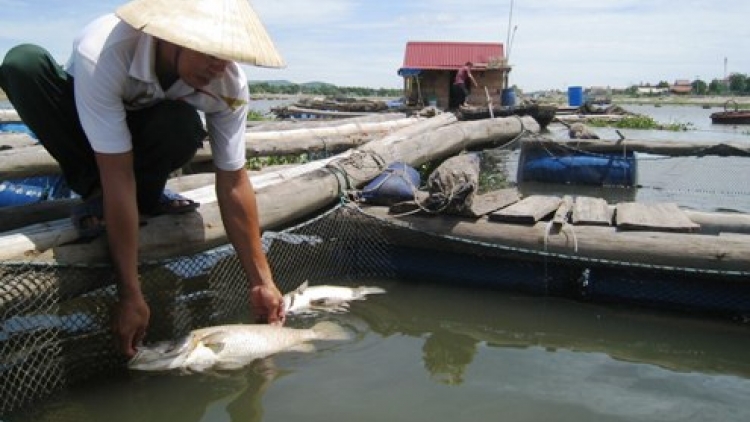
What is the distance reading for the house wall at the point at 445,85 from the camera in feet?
88.6

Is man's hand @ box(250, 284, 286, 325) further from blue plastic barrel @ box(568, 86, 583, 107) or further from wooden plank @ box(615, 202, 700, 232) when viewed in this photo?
blue plastic barrel @ box(568, 86, 583, 107)

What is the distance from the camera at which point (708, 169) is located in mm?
10297

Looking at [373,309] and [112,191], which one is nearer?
[112,191]

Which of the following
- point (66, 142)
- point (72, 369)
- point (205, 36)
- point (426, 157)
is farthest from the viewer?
point (426, 157)

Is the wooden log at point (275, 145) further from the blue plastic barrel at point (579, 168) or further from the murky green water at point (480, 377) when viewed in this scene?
the murky green water at point (480, 377)

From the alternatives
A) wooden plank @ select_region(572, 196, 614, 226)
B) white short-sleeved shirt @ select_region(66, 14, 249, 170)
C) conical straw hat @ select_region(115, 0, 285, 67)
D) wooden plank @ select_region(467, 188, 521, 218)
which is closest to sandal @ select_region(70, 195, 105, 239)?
white short-sleeved shirt @ select_region(66, 14, 249, 170)

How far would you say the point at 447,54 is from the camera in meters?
29.4

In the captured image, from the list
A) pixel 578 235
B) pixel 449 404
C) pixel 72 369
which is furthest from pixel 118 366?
pixel 578 235

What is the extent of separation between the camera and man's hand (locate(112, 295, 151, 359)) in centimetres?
321

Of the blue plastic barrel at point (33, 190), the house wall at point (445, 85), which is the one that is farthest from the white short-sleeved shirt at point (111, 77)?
the house wall at point (445, 85)

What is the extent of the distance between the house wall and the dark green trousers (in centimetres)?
2411

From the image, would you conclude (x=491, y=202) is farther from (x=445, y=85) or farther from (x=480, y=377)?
(x=445, y=85)

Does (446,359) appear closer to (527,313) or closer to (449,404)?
(449,404)

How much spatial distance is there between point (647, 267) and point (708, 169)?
21.2 feet
